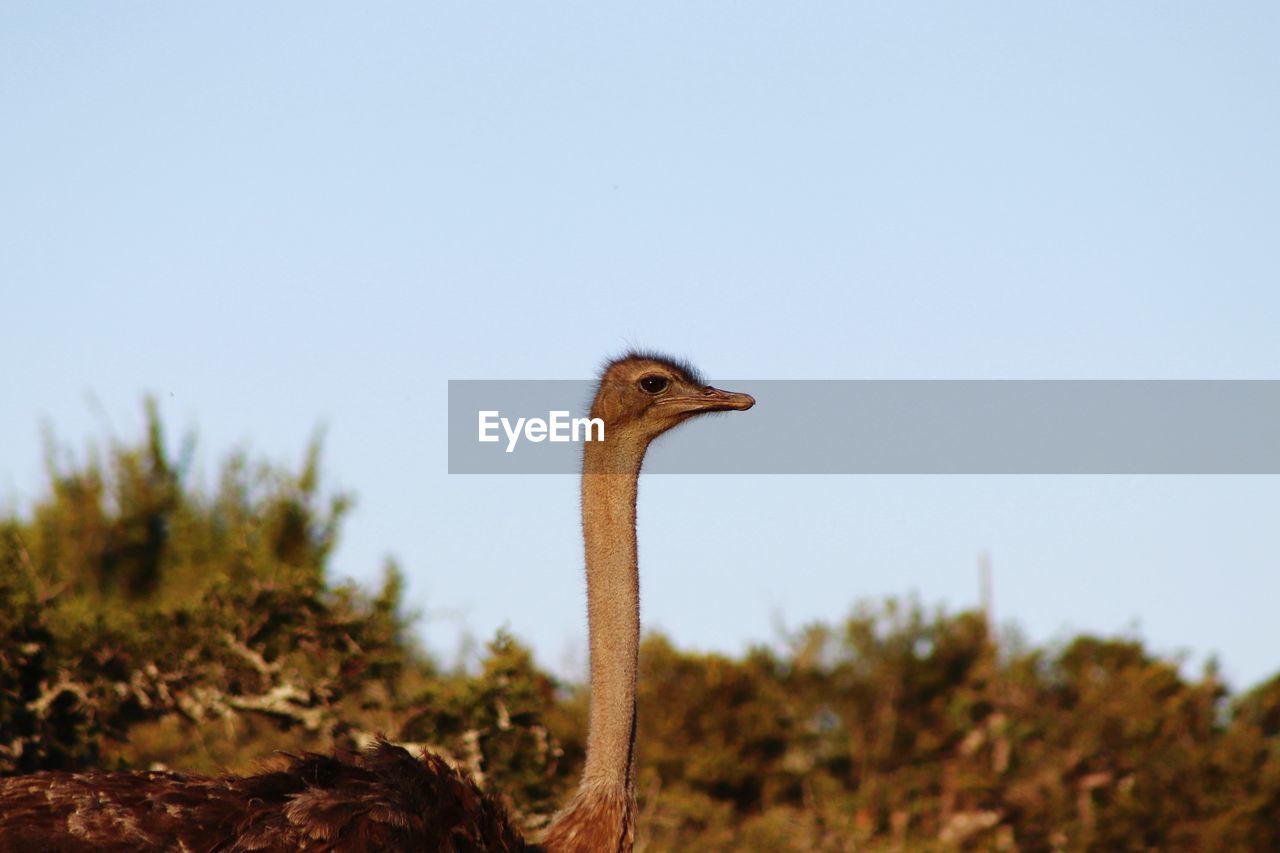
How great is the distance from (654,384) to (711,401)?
208 mm

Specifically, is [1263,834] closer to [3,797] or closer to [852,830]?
[852,830]

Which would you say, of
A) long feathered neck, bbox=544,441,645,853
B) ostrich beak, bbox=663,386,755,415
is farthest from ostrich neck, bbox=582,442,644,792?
ostrich beak, bbox=663,386,755,415

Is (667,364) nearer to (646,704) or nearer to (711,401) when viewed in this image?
(711,401)

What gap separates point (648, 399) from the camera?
22.3ft

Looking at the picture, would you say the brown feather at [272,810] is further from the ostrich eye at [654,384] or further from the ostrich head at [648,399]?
the ostrich eye at [654,384]

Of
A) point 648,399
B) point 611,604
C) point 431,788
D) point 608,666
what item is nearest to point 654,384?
point 648,399

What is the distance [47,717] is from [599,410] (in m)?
4.03

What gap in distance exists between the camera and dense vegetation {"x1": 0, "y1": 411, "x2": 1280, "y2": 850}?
981 centimetres

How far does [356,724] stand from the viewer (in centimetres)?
1004

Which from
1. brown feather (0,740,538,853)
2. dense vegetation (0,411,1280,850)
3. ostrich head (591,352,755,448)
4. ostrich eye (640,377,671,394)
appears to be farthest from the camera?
dense vegetation (0,411,1280,850)

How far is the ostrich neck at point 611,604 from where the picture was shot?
609cm

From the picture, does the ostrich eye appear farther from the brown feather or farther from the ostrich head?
the brown feather

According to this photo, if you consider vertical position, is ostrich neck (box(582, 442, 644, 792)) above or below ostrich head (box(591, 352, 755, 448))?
below

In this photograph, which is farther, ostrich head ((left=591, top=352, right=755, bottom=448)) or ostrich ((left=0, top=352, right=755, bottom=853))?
ostrich head ((left=591, top=352, right=755, bottom=448))
